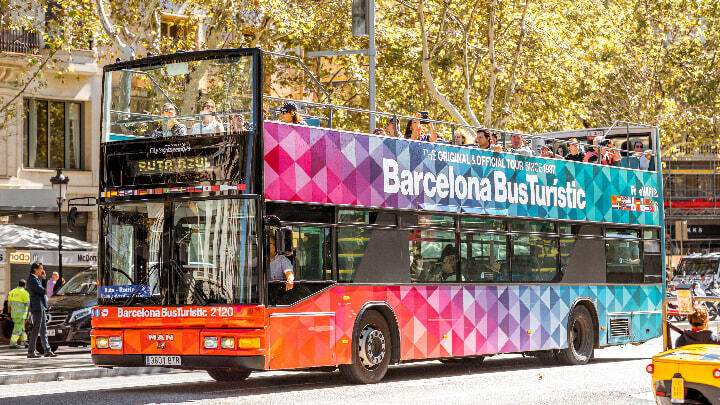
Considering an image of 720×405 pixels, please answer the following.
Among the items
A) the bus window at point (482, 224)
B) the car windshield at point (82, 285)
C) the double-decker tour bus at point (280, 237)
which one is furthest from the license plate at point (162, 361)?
the car windshield at point (82, 285)

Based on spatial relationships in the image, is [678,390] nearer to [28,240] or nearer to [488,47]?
[28,240]

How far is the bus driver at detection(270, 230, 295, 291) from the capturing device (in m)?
14.9

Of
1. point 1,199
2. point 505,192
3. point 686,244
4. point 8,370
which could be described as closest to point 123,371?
point 8,370

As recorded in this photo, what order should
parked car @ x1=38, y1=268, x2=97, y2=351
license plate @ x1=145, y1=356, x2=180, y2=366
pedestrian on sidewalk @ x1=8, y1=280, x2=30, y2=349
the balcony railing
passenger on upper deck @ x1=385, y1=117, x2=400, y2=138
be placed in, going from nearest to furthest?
license plate @ x1=145, y1=356, x2=180, y2=366, passenger on upper deck @ x1=385, y1=117, x2=400, y2=138, parked car @ x1=38, y1=268, x2=97, y2=351, pedestrian on sidewalk @ x1=8, y1=280, x2=30, y2=349, the balcony railing

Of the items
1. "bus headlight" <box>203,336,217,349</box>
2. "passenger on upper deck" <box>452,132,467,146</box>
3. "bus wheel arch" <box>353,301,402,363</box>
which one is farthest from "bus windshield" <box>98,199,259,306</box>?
"passenger on upper deck" <box>452,132,467,146</box>

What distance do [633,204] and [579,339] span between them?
2.92 metres

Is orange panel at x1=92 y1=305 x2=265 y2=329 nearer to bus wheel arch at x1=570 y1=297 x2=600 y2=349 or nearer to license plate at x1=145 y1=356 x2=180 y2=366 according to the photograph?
license plate at x1=145 y1=356 x2=180 y2=366

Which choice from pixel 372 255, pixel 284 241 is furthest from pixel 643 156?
pixel 284 241

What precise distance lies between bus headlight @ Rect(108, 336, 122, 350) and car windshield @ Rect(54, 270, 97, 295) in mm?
11387

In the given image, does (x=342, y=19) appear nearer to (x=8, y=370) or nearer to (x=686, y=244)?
(x=8, y=370)

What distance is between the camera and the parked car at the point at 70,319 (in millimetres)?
25469

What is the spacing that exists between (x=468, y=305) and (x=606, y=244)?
4470 millimetres

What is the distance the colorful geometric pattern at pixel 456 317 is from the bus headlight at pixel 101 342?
7.28ft

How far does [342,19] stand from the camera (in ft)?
116
